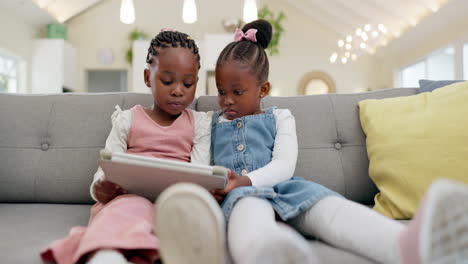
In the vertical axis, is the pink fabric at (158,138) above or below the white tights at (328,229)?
above

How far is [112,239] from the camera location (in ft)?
2.57

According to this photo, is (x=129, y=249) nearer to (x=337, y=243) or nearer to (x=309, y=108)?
(x=337, y=243)

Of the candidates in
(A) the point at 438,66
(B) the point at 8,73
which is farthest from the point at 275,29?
(B) the point at 8,73

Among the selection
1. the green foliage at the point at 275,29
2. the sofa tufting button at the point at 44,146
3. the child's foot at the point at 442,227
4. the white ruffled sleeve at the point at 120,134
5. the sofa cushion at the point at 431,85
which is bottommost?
the child's foot at the point at 442,227

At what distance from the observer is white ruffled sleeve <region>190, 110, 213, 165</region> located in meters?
1.33

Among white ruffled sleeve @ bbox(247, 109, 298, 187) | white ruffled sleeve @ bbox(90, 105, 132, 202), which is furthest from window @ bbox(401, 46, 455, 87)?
white ruffled sleeve @ bbox(90, 105, 132, 202)

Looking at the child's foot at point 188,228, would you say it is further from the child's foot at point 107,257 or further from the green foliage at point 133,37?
the green foliage at point 133,37

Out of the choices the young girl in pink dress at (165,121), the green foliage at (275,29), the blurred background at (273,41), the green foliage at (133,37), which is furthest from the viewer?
the green foliage at (133,37)

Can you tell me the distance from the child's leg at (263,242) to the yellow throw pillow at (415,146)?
595 millimetres

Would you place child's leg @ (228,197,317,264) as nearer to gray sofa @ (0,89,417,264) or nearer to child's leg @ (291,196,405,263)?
child's leg @ (291,196,405,263)

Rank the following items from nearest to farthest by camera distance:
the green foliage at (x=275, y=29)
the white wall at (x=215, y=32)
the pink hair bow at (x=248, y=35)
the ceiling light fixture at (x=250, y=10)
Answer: the pink hair bow at (x=248, y=35) → the ceiling light fixture at (x=250, y=10) → the green foliage at (x=275, y=29) → the white wall at (x=215, y=32)

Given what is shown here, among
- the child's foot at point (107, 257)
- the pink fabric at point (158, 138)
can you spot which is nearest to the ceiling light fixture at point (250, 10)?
the pink fabric at point (158, 138)

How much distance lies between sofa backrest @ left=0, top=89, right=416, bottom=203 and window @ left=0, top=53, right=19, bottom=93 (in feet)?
15.2

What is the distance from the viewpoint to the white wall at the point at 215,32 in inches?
280
